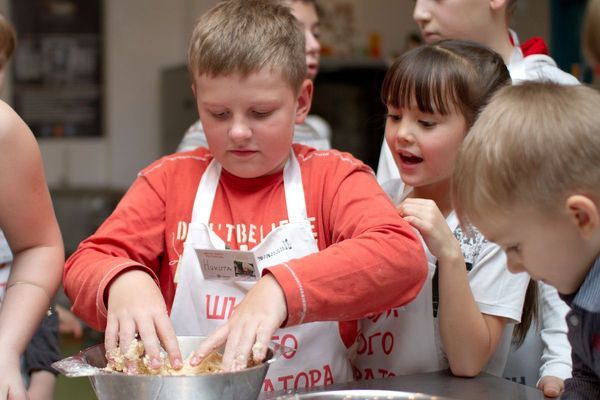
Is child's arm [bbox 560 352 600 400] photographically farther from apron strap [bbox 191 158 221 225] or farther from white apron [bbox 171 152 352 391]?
apron strap [bbox 191 158 221 225]

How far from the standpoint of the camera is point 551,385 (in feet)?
4.16

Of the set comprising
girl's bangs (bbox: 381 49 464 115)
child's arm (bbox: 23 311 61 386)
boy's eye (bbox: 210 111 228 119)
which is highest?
girl's bangs (bbox: 381 49 464 115)

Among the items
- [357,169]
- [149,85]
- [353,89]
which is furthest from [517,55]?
[149,85]

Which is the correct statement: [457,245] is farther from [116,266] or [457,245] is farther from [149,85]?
[149,85]

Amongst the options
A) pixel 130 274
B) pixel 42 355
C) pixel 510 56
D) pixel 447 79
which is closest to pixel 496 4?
pixel 510 56

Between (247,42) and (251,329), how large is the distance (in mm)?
499

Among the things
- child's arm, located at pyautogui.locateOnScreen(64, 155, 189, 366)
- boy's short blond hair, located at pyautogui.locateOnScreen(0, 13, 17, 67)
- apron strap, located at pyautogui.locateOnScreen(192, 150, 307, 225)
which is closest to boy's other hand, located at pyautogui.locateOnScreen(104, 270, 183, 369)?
child's arm, located at pyautogui.locateOnScreen(64, 155, 189, 366)

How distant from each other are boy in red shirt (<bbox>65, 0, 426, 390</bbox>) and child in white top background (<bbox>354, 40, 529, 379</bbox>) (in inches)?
2.8

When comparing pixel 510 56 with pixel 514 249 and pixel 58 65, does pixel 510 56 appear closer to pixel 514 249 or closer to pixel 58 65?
pixel 514 249

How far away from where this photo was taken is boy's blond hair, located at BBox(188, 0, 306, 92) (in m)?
1.33

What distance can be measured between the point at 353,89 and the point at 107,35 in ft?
5.85

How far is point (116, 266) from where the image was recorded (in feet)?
3.99

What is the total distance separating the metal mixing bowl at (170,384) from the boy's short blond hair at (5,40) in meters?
0.75

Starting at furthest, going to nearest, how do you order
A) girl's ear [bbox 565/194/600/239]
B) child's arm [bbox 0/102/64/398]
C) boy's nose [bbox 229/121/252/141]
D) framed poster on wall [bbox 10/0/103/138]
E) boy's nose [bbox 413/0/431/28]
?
framed poster on wall [bbox 10/0/103/138]
boy's nose [bbox 413/0/431/28]
boy's nose [bbox 229/121/252/141]
child's arm [bbox 0/102/64/398]
girl's ear [bbox 565/194/600/239]
